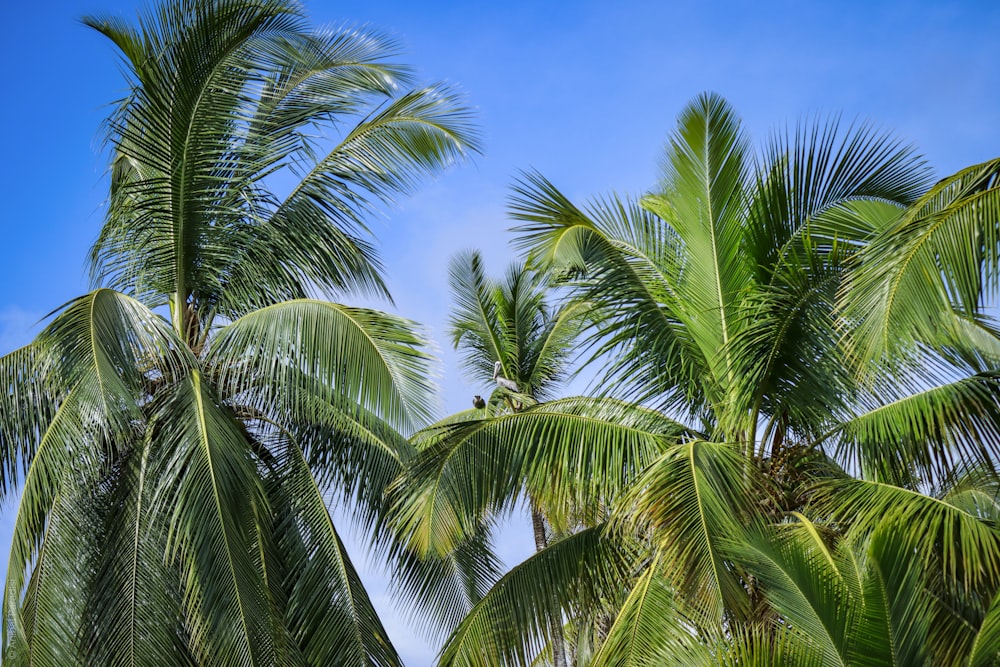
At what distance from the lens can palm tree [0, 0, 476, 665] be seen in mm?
8953

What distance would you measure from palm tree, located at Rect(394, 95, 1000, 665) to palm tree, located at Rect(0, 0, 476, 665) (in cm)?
150

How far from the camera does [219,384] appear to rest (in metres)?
9.83

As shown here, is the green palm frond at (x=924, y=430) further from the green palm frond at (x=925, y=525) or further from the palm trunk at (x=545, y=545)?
the palm trunk at (x=545, y=545)

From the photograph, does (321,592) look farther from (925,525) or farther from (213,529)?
(925,525)

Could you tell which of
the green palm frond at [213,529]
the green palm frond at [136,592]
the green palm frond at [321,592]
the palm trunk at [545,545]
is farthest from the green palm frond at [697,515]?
the palm trunk at [545,545]

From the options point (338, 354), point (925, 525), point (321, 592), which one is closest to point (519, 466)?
point (338, 354)

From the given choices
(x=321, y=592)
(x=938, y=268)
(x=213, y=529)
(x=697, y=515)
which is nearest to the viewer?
(x=938, y=268)

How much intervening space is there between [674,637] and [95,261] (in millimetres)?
6996

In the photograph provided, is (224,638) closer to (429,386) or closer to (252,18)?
(429,386)

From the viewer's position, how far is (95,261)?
446 inches

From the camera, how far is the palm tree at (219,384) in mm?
8953

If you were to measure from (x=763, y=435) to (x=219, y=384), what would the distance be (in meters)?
4.81

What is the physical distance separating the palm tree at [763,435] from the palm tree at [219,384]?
1498mm

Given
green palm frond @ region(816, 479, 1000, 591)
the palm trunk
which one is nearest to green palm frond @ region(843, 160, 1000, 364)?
green palm frond @ region(816, 479, 1000, 591)
